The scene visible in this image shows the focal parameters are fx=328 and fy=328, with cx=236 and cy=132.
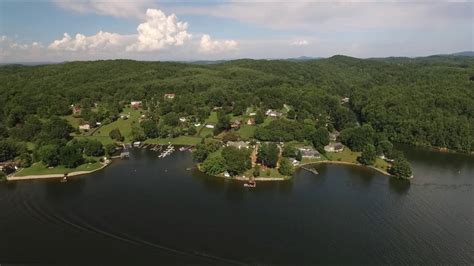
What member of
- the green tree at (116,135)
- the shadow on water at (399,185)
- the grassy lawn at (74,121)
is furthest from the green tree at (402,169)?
the grassy lawn at (74,121)

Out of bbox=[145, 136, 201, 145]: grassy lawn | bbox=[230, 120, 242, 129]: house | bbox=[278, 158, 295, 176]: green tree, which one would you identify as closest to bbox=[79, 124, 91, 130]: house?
bbox=[145, 136, 201, 145]: grassy lawn

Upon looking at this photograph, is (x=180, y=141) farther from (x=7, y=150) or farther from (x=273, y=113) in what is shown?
(x=273, y=113)

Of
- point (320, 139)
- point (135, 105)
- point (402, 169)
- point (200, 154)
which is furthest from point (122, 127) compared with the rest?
point (402, 169)

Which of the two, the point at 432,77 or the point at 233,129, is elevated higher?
the point at 432,77

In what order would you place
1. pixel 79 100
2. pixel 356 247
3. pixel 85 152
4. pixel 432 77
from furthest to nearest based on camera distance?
pixel 432 77, pixel 79 100, pixel 85 152, pixel 356 247

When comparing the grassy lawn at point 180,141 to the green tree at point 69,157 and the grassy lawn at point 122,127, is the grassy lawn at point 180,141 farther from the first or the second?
the green tree at point 69,157

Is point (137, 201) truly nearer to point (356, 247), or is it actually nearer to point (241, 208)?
point (241, 208)

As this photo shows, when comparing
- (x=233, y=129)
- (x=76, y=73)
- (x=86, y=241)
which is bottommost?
(x=86, y=241)

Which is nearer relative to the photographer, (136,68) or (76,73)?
(76,73)

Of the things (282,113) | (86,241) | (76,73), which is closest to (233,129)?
(282,113)
